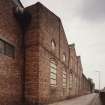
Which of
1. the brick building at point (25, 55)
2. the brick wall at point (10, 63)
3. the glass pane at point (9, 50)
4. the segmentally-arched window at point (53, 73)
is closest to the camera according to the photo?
the brick wall at point (10, 63)

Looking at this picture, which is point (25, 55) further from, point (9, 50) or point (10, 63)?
point (10, 63)

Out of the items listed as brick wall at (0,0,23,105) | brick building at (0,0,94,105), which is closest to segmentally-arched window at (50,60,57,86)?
brick building at (0,0,94,105)

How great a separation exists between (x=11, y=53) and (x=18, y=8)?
3308 millimetres

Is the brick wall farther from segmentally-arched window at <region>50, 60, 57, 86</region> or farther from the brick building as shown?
segmentally-arched window at <region>50, 60, 57, 86</region>

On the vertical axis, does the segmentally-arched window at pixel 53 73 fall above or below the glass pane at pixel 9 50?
below

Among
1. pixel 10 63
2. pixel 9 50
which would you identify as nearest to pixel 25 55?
pixel 9 50

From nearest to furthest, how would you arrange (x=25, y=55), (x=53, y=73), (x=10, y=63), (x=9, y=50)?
(x=10, y=63) → (x=9, y=50) → (x=25, y=55) → (x=53, y=73)

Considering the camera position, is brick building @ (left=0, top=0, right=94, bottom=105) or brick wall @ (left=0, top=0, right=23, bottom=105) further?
brick building @ (left=0, top=0, right=94, bottom=105)

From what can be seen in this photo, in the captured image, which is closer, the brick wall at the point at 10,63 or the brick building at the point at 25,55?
the brick wall at the point at 10,63

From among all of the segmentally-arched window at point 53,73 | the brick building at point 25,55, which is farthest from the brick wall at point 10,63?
the segmentally-arched window at point 53,73

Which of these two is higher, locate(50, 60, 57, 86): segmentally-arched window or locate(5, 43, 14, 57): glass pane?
locate(5, 43, 14, 57): glass pane

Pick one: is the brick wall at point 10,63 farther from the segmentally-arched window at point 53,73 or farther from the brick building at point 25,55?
the segmentally-arched window at point 53,73

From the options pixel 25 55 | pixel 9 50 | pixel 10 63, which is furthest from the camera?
pixel 25 55

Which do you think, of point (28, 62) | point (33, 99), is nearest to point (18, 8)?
point (28, 62)
